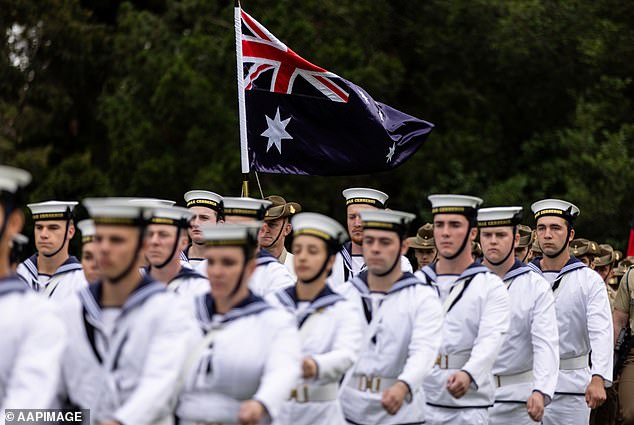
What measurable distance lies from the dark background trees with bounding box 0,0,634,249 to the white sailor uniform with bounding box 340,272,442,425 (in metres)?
17.2

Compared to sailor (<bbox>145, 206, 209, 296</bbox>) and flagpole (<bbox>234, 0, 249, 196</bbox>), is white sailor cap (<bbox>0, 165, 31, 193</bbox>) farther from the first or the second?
flagpole (<bbox>234, 0, 249, 196</bbox>)

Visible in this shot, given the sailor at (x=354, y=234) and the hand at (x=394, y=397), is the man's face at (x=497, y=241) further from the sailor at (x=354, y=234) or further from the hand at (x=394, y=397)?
the hand at (x=394, y=397)

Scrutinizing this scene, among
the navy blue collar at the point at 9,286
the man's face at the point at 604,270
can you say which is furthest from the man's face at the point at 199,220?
the navy blue collar at the point at 9,286

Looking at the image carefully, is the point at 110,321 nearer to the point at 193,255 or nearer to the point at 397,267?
the point at 397,267

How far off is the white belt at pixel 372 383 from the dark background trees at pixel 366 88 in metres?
17.2

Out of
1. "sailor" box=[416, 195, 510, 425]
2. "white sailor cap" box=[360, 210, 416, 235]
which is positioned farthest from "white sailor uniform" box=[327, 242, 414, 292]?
"white sailor cap" box=[360, 210, 416, 235]

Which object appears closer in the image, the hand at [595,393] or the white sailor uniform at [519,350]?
the white sailor uniform at [519,350]

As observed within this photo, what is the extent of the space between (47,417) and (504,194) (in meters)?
21.6

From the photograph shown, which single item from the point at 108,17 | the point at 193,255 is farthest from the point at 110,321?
the point at 108,17

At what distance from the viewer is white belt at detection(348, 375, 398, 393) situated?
30.6 ft

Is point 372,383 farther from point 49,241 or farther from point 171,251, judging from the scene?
point 49,241

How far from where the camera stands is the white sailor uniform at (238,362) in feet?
24.5

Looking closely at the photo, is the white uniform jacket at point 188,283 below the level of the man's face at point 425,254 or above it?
below

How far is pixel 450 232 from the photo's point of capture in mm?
10242
